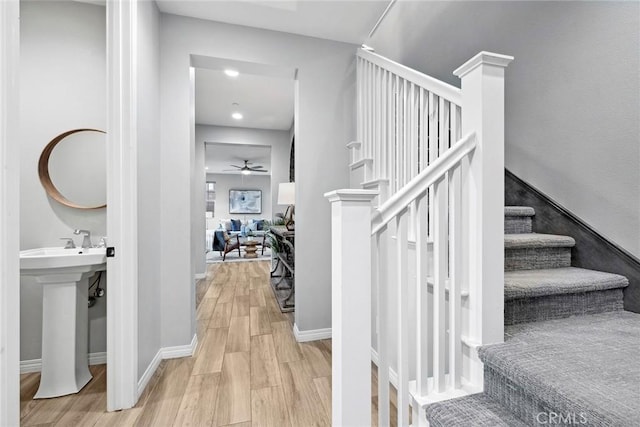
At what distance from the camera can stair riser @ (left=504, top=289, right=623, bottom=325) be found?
4.38ft

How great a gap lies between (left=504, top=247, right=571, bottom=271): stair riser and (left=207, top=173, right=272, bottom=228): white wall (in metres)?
9.99

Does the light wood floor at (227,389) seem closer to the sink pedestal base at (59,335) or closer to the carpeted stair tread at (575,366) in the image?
the sink pedestal base at (59,335)

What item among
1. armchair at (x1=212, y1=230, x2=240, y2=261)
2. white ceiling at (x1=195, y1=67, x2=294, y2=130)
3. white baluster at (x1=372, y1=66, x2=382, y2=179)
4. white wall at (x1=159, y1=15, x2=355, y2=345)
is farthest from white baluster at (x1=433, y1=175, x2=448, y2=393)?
armchair at (x1=212, y1=230, x2=240, y2=261)

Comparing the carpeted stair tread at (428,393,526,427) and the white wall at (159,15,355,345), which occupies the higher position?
the white wall at (159,15,355,345)

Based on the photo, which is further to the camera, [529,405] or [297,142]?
[297,142]

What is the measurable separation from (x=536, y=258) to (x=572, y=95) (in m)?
1.06

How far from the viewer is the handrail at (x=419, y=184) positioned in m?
1.05

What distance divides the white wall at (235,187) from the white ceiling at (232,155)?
1.08m

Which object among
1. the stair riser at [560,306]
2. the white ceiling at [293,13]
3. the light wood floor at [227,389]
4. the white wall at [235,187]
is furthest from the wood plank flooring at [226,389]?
the white wall at [235,187]

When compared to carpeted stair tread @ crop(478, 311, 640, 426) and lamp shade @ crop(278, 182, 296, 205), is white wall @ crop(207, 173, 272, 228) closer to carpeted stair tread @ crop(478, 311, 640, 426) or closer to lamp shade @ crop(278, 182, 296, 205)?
lamp shade @ crop(278, 182, 296, 205)

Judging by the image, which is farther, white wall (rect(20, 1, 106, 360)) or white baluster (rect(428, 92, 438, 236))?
white wall (rect(20, 1, 106, 360))

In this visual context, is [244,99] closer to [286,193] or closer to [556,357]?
[286,193]

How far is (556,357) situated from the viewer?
1.01 meters

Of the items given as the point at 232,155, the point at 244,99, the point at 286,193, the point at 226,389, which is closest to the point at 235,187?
the point at 232,155
